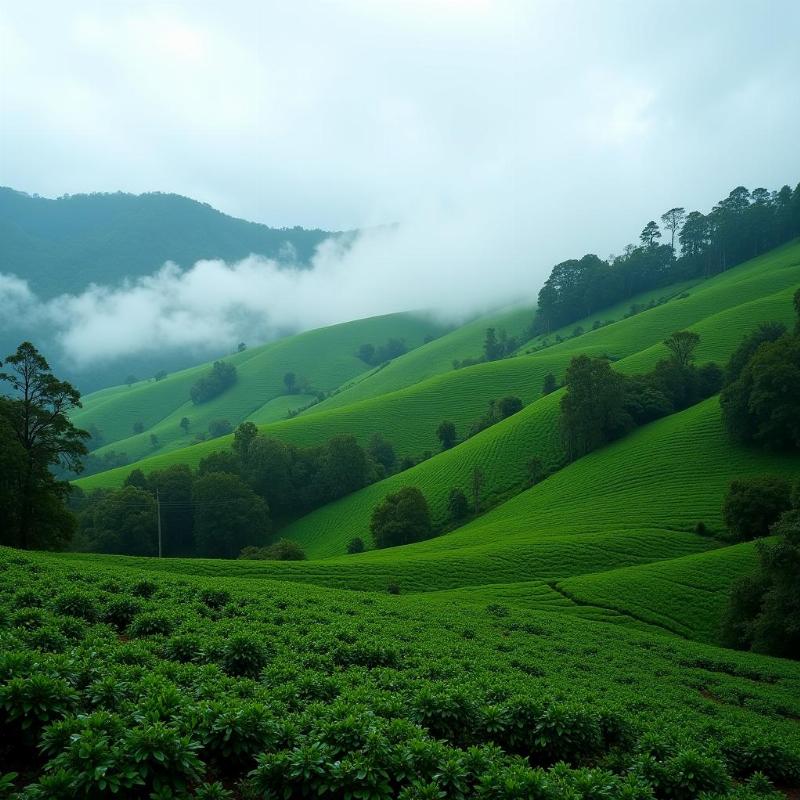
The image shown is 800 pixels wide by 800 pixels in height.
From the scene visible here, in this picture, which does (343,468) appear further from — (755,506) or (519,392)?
(755,506)

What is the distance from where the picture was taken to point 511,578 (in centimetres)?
4803

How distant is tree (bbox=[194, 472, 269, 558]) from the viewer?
9375cm

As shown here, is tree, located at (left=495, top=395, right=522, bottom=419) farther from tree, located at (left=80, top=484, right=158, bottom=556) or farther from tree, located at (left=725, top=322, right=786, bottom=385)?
tree, located at (left=80, top=484, right=158, bottom=556)

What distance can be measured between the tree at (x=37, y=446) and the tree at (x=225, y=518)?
45098mm

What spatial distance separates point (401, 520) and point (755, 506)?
42043mm

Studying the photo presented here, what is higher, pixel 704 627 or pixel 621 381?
pixel 621 381

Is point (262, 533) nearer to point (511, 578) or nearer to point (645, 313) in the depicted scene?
point (511, 578)

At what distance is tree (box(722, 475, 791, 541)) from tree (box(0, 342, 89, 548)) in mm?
58611

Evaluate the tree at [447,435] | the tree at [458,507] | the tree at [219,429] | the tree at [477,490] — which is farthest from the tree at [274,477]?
the tree at [219,429]

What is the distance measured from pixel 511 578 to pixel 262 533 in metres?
58.7

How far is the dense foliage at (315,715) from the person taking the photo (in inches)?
349

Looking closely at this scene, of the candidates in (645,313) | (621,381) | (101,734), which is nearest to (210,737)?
(101,734)

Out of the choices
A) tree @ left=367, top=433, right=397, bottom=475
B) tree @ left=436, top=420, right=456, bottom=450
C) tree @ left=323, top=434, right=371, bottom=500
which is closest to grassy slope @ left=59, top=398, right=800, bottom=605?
tree @ left=323, top=434, right=371, bottom=500

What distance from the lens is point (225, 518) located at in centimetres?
9344
